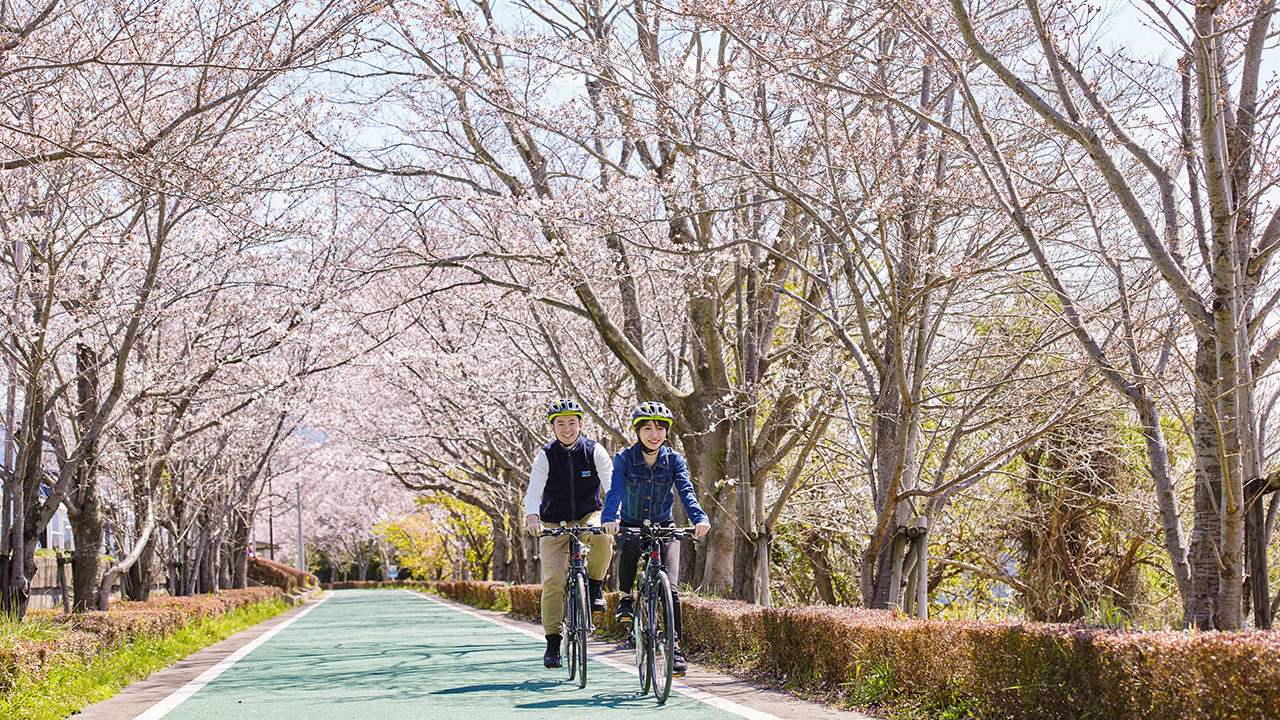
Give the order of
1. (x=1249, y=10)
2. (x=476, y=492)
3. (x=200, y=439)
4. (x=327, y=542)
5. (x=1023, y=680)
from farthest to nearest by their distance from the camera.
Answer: (x=327, y=542)
(x=476, y=492)
(x=200, y=439)
(x=1249, y=10)
(x=1023, y=680)

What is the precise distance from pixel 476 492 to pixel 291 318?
18.9m

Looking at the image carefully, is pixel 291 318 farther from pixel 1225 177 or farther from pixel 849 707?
pixel 1225 177

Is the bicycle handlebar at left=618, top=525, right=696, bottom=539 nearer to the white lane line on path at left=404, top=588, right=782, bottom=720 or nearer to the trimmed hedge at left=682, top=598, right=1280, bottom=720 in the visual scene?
the white lane line on path at left=404, top=588, right=782, bottom=720

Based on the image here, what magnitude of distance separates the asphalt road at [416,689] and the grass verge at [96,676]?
166 mm

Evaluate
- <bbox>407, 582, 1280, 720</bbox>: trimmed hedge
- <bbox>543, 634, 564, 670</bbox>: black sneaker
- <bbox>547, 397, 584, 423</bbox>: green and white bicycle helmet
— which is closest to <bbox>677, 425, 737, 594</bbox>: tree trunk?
<bbox>407, 582, 1280, 720</bbox>: trimmed hedge

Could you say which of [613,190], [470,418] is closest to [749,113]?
[613,190]

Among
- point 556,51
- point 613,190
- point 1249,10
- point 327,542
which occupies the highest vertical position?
point 556,51

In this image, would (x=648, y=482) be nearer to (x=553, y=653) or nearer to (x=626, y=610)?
(x=626, y=610)

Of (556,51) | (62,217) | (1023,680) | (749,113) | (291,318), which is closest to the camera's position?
(1023,680)

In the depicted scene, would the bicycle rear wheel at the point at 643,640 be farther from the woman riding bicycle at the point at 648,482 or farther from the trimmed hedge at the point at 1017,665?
the trimmed hedge at the point at 1017,665

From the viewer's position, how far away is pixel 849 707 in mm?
6664

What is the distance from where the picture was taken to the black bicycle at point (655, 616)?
655 centimetres

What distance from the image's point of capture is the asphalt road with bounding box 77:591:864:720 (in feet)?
21.6

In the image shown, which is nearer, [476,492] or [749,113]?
[749,113]
